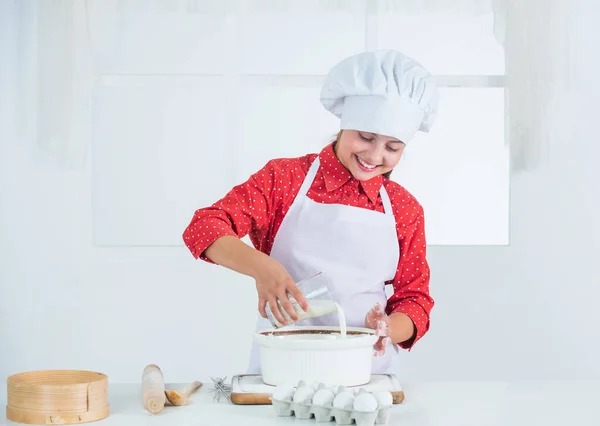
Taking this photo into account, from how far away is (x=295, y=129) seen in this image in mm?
3312

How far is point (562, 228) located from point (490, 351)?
0.56 meters

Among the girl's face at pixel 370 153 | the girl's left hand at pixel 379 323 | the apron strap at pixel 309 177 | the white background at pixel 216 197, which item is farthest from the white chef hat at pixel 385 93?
the white background at pixel 216 197

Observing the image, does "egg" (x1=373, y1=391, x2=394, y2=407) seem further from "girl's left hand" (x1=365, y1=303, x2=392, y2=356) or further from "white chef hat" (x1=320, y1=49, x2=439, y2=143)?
"white chef hat" (x1=320, y1=49, x2=439, y2=143)

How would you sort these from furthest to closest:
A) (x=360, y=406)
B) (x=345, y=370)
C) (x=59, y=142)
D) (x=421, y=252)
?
(x=59, y=142)
(x=421, y=252)
(x=345, y=370)
(x=360, y=406)

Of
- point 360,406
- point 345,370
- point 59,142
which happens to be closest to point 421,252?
point 345,370

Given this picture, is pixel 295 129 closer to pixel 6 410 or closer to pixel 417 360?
pixel 417 360

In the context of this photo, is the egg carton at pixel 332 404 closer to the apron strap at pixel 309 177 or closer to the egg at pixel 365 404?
the egg at pixel 365 404

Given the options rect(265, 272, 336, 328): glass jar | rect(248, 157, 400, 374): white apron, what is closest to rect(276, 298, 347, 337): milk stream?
rect(265, 272, 336, 328): glass jar

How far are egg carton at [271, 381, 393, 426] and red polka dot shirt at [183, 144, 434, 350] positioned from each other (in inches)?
20.3

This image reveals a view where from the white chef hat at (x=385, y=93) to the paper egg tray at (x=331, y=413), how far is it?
63 centimetres

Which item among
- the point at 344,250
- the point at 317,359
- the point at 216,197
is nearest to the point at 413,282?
the point at 344,250

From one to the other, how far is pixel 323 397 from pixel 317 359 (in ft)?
0.35

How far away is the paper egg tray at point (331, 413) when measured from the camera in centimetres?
118

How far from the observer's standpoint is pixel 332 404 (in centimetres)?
121
